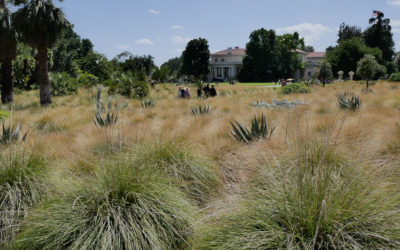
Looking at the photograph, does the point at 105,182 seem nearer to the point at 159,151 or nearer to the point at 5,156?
the point at 159,151

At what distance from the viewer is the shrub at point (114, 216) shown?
264cm

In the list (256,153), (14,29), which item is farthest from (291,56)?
(256,153)

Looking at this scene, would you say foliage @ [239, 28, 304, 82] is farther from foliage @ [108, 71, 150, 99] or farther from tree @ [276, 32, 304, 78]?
foliage @ [108, 71, 150, 99]

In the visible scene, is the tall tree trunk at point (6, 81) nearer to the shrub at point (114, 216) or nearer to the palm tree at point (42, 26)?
the palm tree at point (42, 26)

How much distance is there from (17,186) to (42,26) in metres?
14.6

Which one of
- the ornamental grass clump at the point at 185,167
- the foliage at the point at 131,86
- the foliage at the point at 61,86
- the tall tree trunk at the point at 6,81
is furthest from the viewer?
the foliage at the point at 61,86

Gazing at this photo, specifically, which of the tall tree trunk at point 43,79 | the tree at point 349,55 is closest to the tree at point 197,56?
the tree at point 349,55

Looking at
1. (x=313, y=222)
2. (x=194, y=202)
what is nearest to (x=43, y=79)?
(x=194, y=202)

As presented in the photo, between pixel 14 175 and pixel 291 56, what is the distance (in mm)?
67253

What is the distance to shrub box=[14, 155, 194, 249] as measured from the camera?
264cm

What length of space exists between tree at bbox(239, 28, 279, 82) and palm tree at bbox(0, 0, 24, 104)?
5125cm

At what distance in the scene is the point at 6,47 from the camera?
1680 cm

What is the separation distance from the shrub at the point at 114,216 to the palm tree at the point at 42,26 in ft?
49.4

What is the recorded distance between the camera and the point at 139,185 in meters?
3.16
